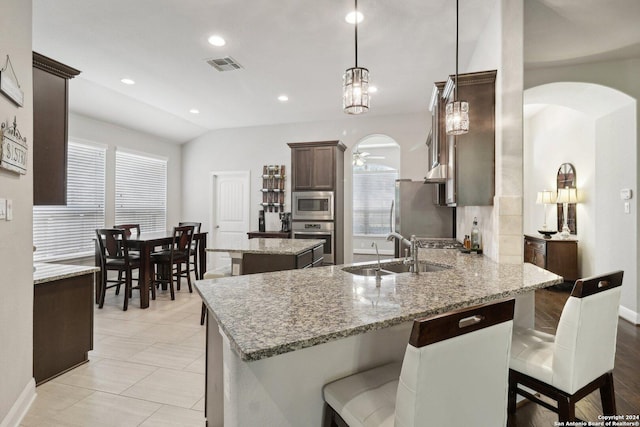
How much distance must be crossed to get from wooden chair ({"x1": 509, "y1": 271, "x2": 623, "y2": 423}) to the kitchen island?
27cm

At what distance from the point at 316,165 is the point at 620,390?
4407 mm

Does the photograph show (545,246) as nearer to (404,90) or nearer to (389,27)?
(404,90)

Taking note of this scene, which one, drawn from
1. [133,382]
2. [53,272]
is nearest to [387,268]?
[133,382]

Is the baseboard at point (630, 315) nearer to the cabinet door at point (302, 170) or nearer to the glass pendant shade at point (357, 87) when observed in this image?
the glass pendant shade at point (357, 87)

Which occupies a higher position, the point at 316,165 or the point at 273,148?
the point at 273,148

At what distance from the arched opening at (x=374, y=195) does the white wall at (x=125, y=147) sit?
13.4 ft

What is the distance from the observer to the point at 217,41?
330 cm

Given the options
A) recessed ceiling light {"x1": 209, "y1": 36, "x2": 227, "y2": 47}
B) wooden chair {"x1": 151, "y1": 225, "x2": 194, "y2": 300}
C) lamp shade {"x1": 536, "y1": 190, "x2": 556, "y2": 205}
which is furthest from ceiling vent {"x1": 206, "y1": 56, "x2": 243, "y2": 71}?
lamp shade {"x1": 536, "y1": 190, "x2": 556, "y2": 205}

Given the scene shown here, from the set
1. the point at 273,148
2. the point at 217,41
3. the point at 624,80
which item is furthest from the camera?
the point at 273,148

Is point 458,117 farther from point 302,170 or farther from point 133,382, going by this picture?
point 302,170

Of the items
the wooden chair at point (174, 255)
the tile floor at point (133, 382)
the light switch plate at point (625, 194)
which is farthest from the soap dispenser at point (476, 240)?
the wooden chair at point (174, 255)

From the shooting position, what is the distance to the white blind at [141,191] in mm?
5730

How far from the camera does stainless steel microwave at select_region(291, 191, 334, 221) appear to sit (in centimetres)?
546

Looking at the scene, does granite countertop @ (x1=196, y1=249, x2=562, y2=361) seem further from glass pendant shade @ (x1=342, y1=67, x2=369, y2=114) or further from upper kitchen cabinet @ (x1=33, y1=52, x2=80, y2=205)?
upper kitchen cabinet @ (x1=33, y1=52, x2=80, y2=205)
